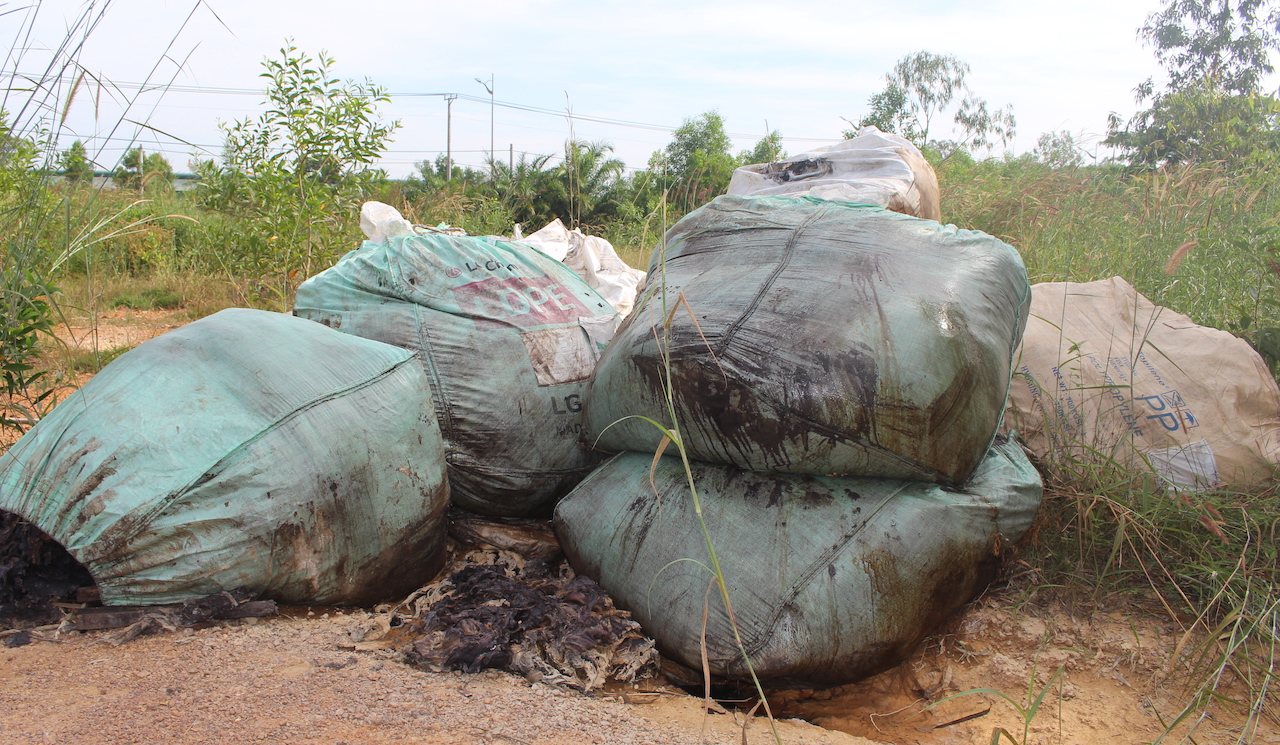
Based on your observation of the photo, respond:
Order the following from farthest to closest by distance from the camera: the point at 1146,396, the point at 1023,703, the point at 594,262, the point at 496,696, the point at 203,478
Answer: the point at 594,262, the point at 1146,396, the point at 1023,703, the point at 203,478, the point at 496,696

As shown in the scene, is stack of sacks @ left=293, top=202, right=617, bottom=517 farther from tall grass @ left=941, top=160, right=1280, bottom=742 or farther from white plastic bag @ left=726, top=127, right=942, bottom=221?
tall grass @ left=941, top=160, right=1280, bottom=742

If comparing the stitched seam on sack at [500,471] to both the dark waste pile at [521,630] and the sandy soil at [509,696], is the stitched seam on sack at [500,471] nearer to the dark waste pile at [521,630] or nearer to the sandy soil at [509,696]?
the dark waste pile at [521,630]

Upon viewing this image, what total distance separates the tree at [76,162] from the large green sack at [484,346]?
0.54 m

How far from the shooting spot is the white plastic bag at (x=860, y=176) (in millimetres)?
2176

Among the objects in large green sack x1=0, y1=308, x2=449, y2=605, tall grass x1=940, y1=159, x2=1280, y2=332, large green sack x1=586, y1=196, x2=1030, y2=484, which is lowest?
large green sack x1=0, y1=308, x2=449, y2=605

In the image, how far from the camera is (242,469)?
1.42 m

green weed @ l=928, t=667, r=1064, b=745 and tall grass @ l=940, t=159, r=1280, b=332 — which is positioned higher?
tall grass @ l=940, t=159, r=1280, b=332

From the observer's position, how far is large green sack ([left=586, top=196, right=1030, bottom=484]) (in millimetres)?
1430

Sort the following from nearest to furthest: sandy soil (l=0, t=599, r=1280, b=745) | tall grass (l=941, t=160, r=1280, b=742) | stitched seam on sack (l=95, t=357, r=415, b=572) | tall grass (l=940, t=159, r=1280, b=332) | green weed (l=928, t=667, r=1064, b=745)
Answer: green weed (l=928, t=667, r=1064, b=745)
sandy soil (l=0, t=599, r=1280, b=745)
stitched seam on sack (l=95, t=357, r=415, b=572)
tall grass (l=941, t=160, r=1280, b=742)
tall grass (l=940, t=159, r=1280, b=332)

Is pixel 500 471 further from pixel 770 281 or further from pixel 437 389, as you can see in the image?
pixel 770 281

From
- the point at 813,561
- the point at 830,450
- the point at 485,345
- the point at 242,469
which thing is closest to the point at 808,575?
the point at 813,561

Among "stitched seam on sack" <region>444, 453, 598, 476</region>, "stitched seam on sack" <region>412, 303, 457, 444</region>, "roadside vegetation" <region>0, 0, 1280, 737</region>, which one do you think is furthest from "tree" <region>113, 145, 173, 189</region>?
"stitched seam on sack" <region>444, 453, 598, 476</region>

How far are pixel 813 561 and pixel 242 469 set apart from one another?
107 centimetres

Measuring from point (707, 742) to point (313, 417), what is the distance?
948mm
